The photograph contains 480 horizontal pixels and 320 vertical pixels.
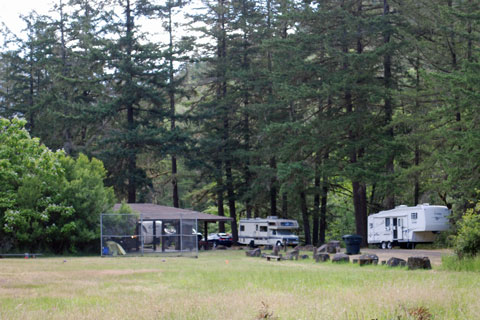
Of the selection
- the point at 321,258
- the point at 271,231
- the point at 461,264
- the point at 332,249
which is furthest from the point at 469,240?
the point at 271,231

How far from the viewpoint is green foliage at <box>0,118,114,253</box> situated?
3061 centimetres

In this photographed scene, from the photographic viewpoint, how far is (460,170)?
25859 mm

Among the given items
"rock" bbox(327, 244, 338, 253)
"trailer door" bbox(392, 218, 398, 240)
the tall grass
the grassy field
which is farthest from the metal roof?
the tall grass

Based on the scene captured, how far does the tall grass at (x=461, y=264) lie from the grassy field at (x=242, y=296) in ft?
1.27

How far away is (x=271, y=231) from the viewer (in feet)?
142

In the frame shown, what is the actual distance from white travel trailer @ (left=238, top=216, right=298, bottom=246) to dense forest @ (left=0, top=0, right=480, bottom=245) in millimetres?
2029

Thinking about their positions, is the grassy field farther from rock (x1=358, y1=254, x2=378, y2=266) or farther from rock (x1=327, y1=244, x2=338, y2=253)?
rock (x1=327, y1=244, x2=338, y2=253)

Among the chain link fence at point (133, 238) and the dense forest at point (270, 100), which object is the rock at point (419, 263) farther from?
the chain link fence at point (133, 238)

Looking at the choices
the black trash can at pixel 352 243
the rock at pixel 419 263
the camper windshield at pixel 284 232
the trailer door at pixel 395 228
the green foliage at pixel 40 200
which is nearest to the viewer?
the rock at pixel 419 263

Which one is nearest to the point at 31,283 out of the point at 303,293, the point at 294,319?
the point at 303,293

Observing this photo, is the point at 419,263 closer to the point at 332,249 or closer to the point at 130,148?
the point at 332,249

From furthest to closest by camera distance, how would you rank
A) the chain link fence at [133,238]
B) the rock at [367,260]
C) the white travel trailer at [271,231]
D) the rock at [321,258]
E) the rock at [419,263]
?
the white travel trailer at [271,231], the chain link fence at [133,238], the rock at [321,258], the rock at [367,260], the rock at [419,263]

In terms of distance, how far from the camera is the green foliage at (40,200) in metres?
30.6

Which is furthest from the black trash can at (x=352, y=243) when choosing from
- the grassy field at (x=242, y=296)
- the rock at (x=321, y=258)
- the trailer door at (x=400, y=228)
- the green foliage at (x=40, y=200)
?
the green foliage at (x=40, y=200)
